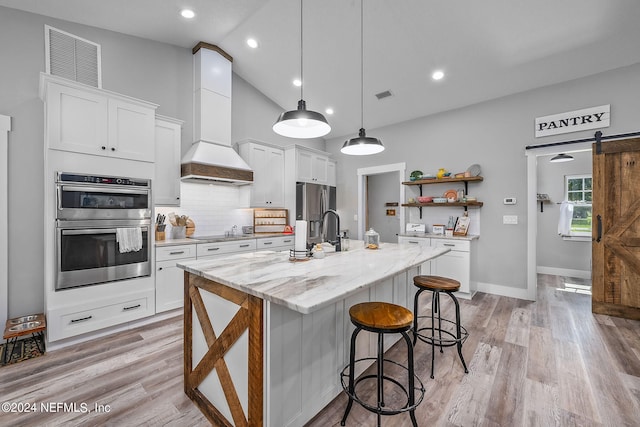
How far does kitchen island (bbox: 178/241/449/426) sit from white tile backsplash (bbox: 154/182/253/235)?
2.50 meters

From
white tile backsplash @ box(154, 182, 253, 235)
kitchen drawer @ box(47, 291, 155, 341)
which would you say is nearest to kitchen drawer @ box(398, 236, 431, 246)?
white tile backsplash @ box(154, 182, 253, 235)

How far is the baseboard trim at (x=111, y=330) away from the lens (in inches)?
99.3

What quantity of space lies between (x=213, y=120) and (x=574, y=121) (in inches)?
197

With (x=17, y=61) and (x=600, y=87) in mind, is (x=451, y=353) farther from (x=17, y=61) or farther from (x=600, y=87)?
(x=17, y=61)

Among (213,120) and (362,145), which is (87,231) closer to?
(213,120)

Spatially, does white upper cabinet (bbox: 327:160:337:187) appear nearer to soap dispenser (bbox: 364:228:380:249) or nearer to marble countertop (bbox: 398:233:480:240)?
marble countertop (bbox: 398:233:480:240)

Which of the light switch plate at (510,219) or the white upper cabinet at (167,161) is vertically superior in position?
the white upper cabinet at (167,161)

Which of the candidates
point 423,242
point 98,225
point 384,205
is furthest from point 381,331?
point 384,205

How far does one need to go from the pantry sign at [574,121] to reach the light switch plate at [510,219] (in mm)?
1174

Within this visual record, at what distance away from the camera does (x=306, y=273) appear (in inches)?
64.6

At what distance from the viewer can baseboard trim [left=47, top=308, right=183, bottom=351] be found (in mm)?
2523

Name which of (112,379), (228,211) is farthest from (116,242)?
(228,211)

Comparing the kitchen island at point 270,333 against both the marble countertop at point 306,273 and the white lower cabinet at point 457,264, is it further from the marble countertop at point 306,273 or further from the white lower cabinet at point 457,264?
Answer: the white lower cabinet at point 457,264

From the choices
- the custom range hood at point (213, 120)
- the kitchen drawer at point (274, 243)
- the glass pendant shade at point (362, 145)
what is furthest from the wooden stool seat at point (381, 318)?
the custom range hood at point (213, 120)
